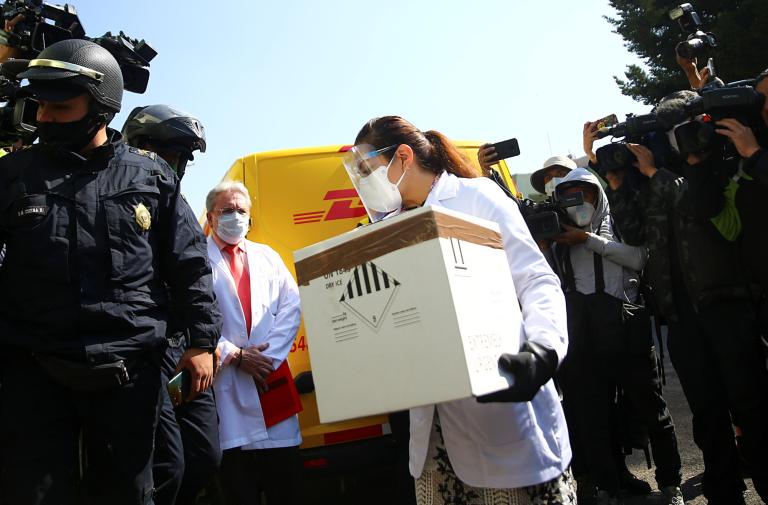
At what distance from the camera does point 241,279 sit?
423 centimetres

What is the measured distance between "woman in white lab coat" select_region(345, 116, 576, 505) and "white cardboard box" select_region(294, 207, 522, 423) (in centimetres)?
17

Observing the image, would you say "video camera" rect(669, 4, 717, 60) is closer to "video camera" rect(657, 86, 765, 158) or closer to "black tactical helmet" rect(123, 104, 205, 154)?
"video camera" rect(657, 86, 765, 158)

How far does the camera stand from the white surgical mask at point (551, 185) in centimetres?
531

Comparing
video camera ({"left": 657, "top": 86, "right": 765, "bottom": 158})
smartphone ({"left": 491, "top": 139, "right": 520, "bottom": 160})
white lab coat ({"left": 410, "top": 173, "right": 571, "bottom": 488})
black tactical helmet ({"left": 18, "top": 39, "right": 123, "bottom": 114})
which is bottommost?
white lab coat ({"left": 410, "top": 173, "right": 571, "bottom": 488})

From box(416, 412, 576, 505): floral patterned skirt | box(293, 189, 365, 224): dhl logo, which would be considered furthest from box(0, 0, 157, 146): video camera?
box(416, 412, 576, 505): floral patterned skirt

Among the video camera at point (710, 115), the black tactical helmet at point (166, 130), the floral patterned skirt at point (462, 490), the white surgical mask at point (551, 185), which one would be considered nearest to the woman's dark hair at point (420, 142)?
the floral patterned skirt at point (462, 490)

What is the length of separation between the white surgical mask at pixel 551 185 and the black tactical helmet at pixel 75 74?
331 centimetres

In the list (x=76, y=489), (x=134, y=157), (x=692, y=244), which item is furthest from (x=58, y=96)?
(x=692, y=244)

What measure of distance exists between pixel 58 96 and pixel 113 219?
1.64ft

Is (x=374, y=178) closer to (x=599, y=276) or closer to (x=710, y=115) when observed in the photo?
(x=710, y=115)

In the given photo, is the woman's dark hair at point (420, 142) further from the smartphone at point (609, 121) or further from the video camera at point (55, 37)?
the smartphone at point (609, 121)

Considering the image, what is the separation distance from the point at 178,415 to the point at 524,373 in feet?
6.41

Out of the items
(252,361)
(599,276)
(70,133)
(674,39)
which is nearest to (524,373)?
(70,133)

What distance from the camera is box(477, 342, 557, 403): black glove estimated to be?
1.71 metres
